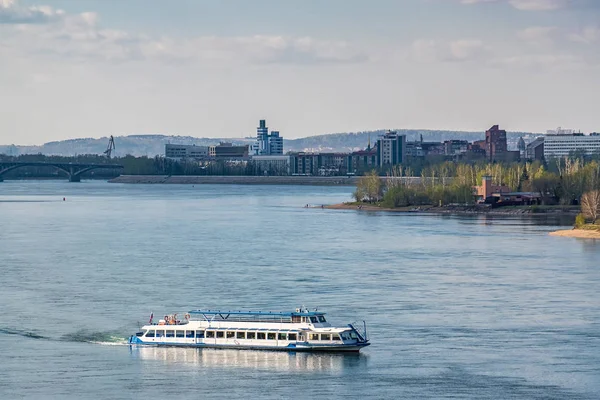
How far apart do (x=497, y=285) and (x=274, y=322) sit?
36.9 feet

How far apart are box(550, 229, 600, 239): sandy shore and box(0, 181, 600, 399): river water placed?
3.54 ft

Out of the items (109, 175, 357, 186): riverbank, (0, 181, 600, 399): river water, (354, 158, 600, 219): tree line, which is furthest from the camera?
(109, 175, 357, 186): riverbank

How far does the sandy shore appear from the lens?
192ft

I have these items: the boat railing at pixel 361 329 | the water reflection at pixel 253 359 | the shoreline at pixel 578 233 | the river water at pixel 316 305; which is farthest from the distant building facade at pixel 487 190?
the water reflection at pixel 253 359

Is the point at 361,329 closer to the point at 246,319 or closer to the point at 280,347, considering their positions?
the point at 280,347

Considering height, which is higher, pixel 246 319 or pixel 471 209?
pixel 471 209

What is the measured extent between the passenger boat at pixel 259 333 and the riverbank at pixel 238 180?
470 feet

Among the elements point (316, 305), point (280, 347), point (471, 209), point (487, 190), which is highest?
point (487, 190)

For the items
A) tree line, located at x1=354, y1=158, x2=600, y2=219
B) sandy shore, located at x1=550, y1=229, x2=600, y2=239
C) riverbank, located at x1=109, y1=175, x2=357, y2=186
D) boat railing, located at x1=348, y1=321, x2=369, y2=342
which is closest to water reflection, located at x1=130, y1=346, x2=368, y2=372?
boat railing, located at x1=348, y1=321, x2=369, y2=342

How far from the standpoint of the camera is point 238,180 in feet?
616

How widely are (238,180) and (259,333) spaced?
159 metres

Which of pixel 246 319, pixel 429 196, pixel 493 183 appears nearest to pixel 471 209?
pixel 429 196

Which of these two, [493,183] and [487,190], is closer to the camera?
[487,190]

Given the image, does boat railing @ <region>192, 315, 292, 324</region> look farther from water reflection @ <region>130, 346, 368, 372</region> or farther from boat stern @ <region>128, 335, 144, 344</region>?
boat stern @ <region>128, 335, 144, 344</region>
